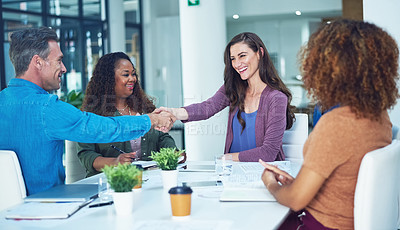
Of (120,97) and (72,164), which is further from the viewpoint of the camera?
(120,97)

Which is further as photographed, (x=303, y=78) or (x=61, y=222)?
(x=303, y=78)

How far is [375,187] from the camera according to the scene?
4.65ft

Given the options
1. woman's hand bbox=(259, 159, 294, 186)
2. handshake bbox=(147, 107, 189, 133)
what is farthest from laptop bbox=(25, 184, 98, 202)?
handshake bbox=(147, 107, 189, 133)

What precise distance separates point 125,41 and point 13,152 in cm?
707

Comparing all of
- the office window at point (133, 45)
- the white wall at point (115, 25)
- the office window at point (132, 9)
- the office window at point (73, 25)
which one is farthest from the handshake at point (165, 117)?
the office window at point (132, 9)

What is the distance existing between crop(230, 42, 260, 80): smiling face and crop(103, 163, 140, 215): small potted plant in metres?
1.52

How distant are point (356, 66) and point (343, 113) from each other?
0.52ft

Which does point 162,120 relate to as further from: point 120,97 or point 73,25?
point 73,25

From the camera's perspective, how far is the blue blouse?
9.12 feet

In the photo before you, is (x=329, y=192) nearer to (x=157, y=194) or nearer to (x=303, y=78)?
(x=303, y=78)

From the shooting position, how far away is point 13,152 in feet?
5.88

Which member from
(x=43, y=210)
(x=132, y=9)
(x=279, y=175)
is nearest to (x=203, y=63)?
(x=279, y=175)

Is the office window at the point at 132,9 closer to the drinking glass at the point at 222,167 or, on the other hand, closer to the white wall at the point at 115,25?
the white wall at the point at 115,25

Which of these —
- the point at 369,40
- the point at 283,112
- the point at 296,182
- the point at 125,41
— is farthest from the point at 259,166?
the point at 125,41
